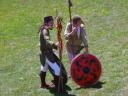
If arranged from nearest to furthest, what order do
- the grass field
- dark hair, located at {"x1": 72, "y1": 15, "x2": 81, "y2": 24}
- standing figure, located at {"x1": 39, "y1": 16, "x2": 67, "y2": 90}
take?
standing figure, located at {"x1": 39, "y1": 16, "x2": 67, "y2": 90} < dark hair, located at {"x1": 72, "y1": 15, "x2": 81, "y2": 24} < the grass field

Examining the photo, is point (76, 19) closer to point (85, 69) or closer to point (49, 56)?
point (49, 56)

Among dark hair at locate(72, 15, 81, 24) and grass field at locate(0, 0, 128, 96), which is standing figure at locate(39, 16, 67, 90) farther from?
dark hair at locate(72, 15, 81, 24)

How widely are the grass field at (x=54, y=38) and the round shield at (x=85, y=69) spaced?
29 centimetres

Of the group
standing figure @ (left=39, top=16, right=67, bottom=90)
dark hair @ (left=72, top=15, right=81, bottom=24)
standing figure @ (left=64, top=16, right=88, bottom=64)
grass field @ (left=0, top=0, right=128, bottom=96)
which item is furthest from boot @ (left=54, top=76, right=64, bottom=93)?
dark hair @ (left=72, top=15, right=81, bottom=24)

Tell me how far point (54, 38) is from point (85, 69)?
22.9ft

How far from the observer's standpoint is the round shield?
1254 cm

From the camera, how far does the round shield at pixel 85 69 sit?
12539 mm

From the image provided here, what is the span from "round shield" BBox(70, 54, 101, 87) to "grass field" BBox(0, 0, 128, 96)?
0.96 ft

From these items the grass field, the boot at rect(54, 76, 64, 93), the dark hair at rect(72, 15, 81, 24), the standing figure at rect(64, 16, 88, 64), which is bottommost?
the grass field

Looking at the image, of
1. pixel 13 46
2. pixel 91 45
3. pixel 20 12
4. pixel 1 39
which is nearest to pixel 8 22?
pixel 20 12

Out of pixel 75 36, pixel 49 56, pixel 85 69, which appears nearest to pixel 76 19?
pixel 75 36

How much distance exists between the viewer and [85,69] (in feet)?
41.3

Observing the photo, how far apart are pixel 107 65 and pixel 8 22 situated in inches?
390

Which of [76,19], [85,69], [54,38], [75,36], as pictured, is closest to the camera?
[85,69]
